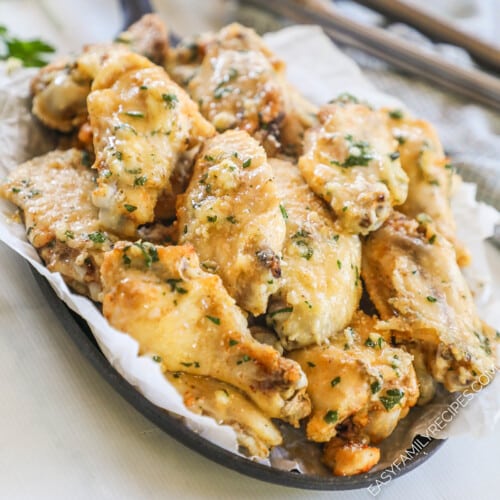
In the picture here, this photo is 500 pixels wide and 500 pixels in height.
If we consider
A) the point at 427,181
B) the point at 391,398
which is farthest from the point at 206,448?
the point at 427,181

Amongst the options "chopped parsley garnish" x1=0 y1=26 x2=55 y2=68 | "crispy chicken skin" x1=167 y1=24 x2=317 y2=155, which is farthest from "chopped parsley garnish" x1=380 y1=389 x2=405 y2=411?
"chopped parsley garnish" x1=0 y1=26 x2=55 y2=68

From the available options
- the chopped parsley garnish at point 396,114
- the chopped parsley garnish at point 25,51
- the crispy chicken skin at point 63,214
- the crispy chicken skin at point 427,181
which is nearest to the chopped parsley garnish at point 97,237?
the crispy chicken skin at point 63,214

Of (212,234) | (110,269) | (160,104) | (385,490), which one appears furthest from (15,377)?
(385,490)

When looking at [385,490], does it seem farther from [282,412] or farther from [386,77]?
[386,77]

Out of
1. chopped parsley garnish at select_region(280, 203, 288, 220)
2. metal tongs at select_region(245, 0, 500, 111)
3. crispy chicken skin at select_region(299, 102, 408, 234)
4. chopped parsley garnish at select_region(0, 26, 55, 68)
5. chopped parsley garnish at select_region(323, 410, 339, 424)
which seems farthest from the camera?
metal tongs at select_region(245, 0, 500, 111)

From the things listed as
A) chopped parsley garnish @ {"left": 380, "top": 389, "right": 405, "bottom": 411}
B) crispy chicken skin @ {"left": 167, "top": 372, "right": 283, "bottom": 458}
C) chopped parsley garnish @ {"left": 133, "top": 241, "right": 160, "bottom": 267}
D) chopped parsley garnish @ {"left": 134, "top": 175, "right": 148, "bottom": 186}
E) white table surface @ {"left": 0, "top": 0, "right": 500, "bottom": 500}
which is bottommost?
white table surface @ {"left": 0, "top": 0, "right": 500, "bottom": 500}

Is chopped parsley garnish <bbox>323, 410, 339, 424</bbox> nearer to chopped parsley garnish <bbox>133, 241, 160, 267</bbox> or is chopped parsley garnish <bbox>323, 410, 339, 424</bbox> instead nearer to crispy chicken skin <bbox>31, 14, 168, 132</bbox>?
chopped parsley garnish <bbox>133, 241, 160, 267</bbox>

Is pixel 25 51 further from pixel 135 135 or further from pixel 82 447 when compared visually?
pixel 82 447
